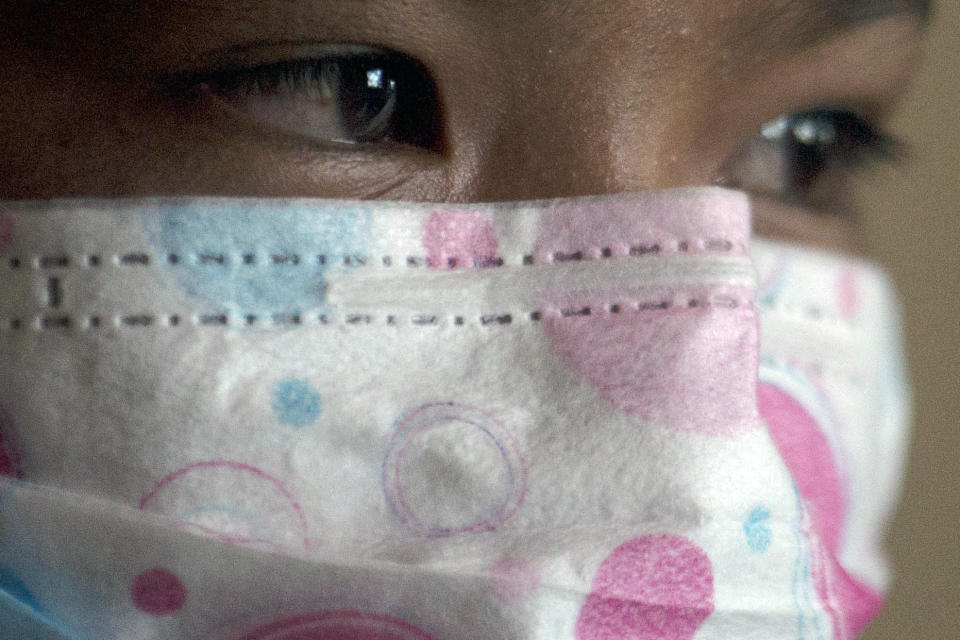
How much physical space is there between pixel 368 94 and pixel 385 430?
0.18 m

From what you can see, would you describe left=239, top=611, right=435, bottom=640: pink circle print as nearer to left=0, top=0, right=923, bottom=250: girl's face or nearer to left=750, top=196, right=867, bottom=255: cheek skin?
left=0, top=0, right=923, bottom=250: girl's face

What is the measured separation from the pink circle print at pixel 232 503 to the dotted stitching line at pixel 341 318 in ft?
0.23

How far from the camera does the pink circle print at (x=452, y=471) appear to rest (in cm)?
48

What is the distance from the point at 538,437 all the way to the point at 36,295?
0.25m

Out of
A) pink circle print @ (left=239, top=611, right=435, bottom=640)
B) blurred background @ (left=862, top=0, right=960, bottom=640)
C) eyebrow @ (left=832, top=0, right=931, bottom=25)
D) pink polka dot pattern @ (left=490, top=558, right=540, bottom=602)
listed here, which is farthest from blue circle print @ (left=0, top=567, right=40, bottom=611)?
blurred background @ (left=862, top=0, right=960, bottom=640)

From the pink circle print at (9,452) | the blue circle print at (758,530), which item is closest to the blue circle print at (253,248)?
the pink circle print at (9,452)

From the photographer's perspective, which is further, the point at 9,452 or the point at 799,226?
the point at 799,226

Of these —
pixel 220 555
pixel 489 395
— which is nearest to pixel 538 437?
pixel 489 395

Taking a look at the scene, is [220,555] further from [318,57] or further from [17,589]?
[318,57]

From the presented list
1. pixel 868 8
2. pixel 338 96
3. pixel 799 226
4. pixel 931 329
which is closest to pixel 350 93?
pixel 338 96

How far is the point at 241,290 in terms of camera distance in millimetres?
484

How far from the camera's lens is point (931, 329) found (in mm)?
1305

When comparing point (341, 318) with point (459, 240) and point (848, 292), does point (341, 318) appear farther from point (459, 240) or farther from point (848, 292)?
point (848, 292)

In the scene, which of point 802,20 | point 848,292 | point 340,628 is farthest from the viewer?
point 848,292
